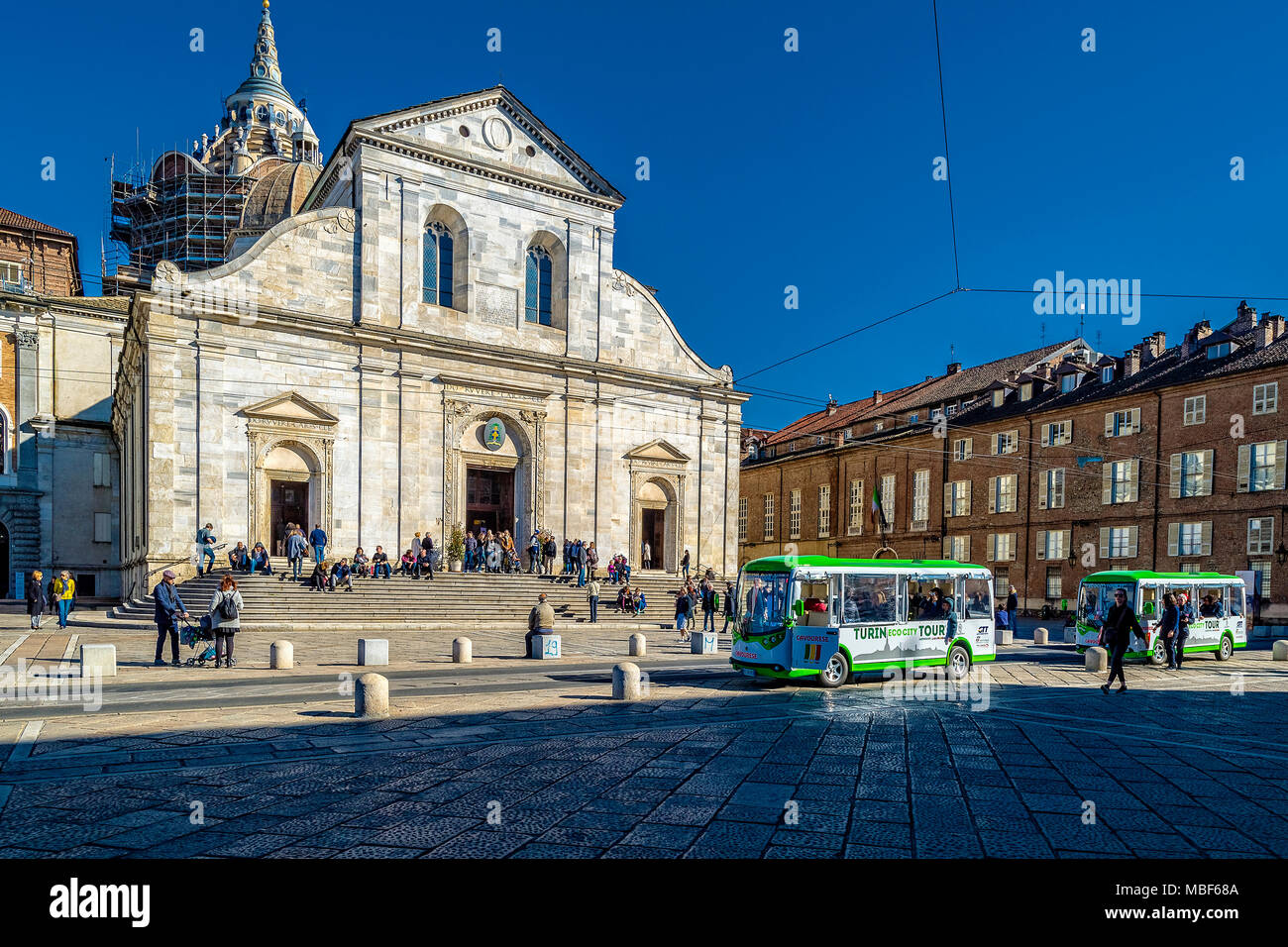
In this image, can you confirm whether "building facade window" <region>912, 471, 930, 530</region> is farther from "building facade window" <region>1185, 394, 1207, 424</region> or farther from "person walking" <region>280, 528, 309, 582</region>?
"person walking" <region>280, 528, 309, 582</region>

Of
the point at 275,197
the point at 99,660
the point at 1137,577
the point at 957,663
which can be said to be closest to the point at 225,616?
the point at 99,660

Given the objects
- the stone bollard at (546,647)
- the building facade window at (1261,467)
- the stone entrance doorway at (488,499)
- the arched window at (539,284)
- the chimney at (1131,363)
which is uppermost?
the arched window at (539,284)

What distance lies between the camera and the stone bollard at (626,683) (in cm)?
1319

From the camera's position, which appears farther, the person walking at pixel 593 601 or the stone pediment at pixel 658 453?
the stone pediment at pixel 658 453

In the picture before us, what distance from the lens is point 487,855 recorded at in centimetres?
582

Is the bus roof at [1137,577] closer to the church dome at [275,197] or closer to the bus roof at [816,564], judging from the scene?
the bus roof at [816,564]

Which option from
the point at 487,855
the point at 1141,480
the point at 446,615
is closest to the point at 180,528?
the point at 446,615

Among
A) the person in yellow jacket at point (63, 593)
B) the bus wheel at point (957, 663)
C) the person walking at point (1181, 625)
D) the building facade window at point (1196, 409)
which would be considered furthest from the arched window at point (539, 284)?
the building facade window at point (1196, 409)

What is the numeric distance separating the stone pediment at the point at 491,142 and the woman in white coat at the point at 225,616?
843 inches

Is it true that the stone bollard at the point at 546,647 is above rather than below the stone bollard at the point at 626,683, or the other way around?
below

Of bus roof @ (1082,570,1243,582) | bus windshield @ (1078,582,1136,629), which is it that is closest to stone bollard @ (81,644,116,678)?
bus windshield @ (1078,582,1136,629)

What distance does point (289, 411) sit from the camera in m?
30.2
